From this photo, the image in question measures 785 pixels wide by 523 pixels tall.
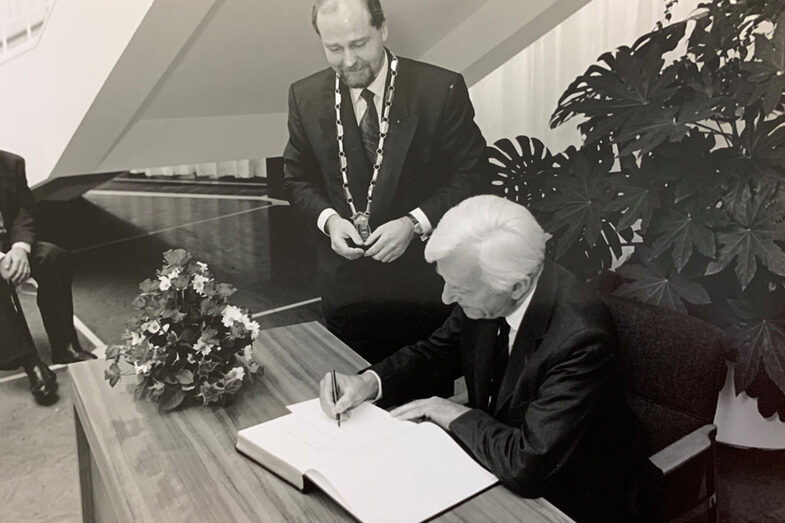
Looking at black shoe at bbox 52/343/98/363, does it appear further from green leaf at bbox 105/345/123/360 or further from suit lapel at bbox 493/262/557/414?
suit lapel at bbox 493/262/557/414

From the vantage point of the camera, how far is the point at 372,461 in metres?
1.34

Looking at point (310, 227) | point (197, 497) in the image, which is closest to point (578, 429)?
point (197, 497)

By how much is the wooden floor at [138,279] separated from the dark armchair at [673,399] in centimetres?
45

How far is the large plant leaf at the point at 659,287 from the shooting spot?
1.78m

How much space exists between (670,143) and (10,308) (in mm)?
1800

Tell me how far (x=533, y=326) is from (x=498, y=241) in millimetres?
217

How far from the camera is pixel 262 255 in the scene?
2.08m

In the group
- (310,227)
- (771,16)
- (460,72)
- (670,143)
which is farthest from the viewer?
(310,227)

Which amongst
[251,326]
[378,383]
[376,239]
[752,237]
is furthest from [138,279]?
[752,237]

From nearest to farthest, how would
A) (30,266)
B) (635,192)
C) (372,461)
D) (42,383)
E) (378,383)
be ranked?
(372,461) < (378,383) < (635,192) < (30,266) < (42,383)

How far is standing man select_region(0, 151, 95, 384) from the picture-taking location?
180 centimetres

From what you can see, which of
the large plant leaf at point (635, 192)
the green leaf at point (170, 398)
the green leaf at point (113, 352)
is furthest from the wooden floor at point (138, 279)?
the large plant leaf at point (635, 192)

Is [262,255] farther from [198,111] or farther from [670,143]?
[670,143]

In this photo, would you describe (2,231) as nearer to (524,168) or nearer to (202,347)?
(202,347)
